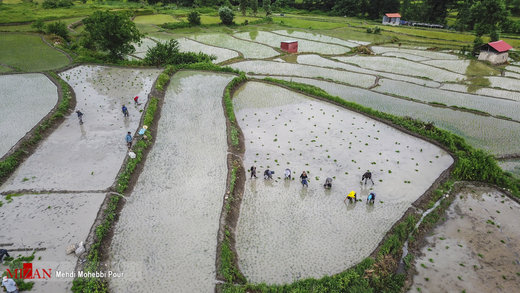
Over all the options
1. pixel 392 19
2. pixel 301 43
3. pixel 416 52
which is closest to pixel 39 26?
pixel 301 43

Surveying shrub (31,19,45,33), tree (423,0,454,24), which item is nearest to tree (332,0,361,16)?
tree (423,0,454,24)

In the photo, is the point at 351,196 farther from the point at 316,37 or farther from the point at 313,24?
the point at 313,24

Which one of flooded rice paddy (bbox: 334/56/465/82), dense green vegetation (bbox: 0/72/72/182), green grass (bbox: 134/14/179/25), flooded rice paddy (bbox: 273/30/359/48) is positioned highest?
green grass (bbox: 134/14/179/25)

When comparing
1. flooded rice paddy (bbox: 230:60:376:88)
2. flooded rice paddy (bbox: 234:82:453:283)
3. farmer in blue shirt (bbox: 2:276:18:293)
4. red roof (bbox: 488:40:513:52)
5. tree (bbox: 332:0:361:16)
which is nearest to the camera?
farmer in blue shirt (bbox: 2:276:18:293)

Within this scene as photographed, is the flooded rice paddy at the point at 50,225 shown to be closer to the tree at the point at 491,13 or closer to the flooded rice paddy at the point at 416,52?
the flooded rice paddy at the point at 416,52

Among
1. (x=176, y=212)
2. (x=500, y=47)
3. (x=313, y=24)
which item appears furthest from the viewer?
(x=313, y=24)

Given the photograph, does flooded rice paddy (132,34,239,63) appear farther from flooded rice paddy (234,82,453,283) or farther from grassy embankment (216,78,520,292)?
grassy embankment (216,78,520,292)
